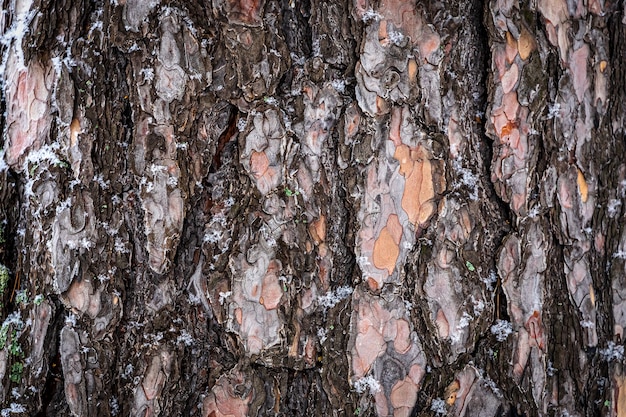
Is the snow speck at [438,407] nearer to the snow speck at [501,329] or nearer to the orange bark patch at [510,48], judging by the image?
the snow speck at [501,329]

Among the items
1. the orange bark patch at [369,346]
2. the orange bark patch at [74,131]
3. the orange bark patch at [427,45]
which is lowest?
the orange bark patch at [369,346]

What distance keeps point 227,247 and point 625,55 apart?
0.92 metres

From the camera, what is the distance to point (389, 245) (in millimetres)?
993

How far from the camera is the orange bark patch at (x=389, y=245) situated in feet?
3.26

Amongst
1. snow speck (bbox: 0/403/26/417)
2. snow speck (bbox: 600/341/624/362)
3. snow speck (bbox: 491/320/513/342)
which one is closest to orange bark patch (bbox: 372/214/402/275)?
snow speck (bbox: 491/320/513/342)

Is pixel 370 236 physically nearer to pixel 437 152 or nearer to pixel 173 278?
pixel 437 152

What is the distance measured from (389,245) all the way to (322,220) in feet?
→ 0.45

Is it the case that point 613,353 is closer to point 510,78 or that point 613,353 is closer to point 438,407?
point 438,407

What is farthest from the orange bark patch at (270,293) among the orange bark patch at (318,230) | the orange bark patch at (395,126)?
the orange bark patch at (395,126)

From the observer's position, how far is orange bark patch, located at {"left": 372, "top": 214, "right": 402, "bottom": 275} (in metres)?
0.99

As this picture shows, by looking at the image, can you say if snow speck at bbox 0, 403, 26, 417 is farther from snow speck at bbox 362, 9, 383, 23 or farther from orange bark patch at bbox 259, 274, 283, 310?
snow speck at bbox 362, 9, 383, 23

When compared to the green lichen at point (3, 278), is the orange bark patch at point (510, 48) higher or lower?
higher

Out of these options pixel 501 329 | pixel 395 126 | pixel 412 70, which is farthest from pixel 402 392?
pixel 412 70

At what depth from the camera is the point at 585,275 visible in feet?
3.41
